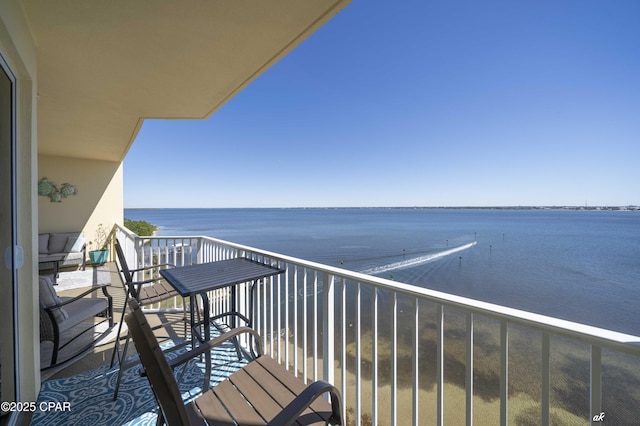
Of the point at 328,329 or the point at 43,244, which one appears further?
the point at 43,244

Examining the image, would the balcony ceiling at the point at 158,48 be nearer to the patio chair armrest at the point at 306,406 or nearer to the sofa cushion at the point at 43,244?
the patio chair armrest at the point at 306,406

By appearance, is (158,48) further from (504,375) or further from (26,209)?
(504,375)

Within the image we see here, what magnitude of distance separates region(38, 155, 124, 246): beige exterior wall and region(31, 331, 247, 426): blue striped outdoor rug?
6.43 meters

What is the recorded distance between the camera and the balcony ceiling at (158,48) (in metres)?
1.68

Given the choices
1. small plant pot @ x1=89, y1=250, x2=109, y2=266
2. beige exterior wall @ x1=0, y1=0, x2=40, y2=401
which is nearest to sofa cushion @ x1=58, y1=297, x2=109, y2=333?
beige exterior wall @ x1=0, y1=0, x2=40, y2=401

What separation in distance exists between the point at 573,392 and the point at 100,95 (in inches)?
334

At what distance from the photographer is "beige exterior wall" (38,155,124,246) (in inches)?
251

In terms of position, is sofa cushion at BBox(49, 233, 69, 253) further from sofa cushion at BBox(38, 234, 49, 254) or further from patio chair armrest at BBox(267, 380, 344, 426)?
patio chair armrest at BBox(267, 380, 344, 426)

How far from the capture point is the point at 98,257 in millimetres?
6449

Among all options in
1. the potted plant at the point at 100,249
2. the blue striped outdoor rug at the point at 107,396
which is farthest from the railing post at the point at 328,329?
the potted plant at the point at 100,249

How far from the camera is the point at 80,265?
6422 millimetres

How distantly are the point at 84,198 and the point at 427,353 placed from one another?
9.35 meters

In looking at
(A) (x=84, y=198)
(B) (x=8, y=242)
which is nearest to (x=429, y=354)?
(B) (x=8, y=242)

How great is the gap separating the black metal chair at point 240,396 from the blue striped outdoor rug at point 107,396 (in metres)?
0.95
